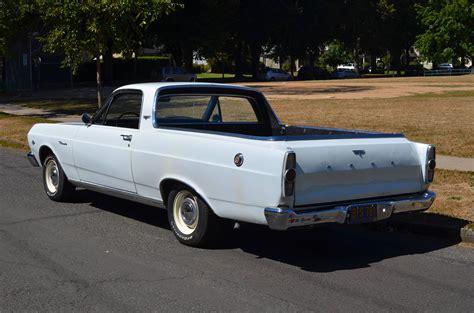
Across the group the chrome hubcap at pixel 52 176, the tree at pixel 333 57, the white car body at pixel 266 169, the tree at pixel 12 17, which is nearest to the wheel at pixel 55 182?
the chrome hubcap at pixel 52 176

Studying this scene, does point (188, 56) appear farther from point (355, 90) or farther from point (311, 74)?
point (355, 90)

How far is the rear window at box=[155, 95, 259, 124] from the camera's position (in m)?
7.45

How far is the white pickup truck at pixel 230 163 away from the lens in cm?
575

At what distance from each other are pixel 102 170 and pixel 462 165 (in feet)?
21.0

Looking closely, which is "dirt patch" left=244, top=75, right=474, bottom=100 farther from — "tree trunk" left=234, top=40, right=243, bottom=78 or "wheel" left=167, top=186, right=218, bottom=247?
"wheel" left=167, top=186, right=218, bottom=247

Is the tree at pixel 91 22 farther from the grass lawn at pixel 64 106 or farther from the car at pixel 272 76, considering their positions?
the car at pixel 272 76

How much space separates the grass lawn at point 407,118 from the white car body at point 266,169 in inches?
255

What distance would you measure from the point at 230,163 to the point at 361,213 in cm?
129

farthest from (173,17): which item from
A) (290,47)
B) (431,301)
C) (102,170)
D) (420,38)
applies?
(431,301)

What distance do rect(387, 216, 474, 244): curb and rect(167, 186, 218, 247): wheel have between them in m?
2.38

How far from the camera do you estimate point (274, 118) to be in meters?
8.16

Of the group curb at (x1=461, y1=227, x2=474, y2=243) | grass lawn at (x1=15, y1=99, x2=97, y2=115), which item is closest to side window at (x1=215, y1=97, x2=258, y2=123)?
curb at (x1=461, y1=227, x2=474, y2=243)

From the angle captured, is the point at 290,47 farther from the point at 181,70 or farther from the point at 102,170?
the point at 102,170

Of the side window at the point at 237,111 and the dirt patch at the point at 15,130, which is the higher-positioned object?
the side window at the point at 237,111
